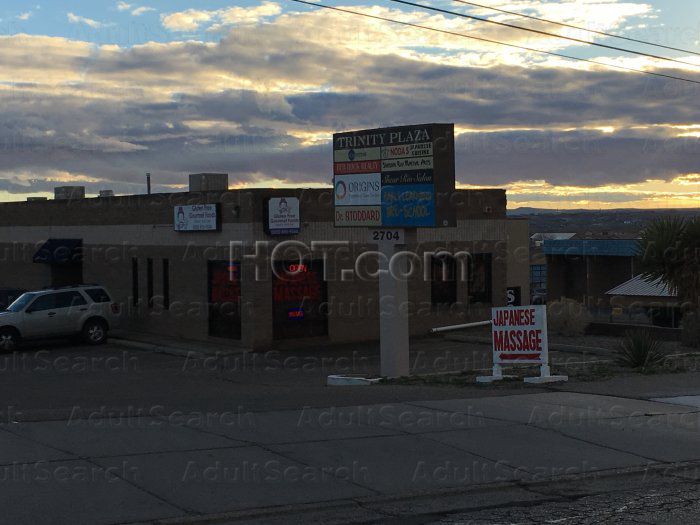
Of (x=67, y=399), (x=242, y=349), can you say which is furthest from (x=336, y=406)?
(x=242, y=349)

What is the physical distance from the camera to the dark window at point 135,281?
103 feet

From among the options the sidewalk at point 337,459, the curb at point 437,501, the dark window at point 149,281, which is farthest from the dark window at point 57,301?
the curb at point 437,501

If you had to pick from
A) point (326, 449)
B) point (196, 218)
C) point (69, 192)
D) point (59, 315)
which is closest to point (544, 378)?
point (326, 449)

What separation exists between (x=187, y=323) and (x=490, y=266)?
1072 cm

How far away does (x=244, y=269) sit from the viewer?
2641 cm

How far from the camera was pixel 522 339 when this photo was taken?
55.3 feet

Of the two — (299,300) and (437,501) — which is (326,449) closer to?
(437,501)

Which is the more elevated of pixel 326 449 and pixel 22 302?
pixel 22 302

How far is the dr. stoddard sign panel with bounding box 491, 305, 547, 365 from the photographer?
54.5 feet

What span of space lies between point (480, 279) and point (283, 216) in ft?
28.8

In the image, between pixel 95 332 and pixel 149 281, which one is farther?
pixel 149 281

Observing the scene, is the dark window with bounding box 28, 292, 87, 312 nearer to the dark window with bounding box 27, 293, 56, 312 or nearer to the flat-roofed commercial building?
the dark window with bounding box 27, 293, 56, 312

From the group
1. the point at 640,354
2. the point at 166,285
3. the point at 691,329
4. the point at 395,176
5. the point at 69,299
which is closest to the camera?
the point at 395,176

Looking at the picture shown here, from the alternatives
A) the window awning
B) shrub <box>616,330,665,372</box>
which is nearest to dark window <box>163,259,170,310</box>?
the window awning
